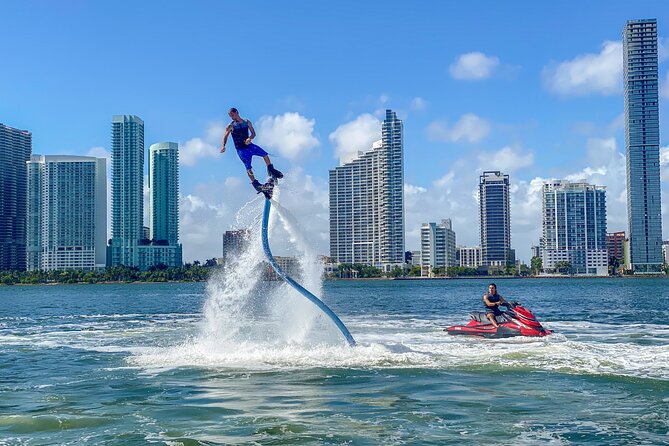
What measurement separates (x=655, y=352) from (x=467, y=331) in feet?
25.2

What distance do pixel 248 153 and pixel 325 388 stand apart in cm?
655

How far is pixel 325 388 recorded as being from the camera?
17.8 metres

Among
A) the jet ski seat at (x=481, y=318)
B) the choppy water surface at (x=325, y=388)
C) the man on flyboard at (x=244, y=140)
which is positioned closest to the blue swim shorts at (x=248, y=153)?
the man on flyboard at (x=244, y=140)

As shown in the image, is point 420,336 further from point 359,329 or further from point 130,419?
point 130,419

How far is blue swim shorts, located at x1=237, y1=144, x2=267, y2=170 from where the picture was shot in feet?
65.4

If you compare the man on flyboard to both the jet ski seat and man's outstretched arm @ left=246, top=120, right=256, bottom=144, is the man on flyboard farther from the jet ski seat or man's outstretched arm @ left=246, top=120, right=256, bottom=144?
the jet ski seat

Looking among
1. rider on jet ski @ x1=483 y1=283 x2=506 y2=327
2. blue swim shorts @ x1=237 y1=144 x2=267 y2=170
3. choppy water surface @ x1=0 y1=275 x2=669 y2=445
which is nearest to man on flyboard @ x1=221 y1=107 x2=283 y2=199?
blue swim shorts @ x1=237 y1=144 x2=267 y2=170

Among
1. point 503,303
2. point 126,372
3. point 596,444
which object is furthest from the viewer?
point 503,303

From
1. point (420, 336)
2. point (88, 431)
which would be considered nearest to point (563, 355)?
point (420, 336)

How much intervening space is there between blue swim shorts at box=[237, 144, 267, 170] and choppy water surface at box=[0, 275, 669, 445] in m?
5.72

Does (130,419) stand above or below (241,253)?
below

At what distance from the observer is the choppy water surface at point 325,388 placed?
13523mm

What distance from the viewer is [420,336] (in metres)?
30.3

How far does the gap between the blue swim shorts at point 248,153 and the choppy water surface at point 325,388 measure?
5.72 meters
